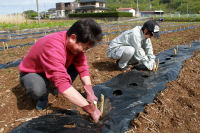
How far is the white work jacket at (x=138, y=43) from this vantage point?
120 inches

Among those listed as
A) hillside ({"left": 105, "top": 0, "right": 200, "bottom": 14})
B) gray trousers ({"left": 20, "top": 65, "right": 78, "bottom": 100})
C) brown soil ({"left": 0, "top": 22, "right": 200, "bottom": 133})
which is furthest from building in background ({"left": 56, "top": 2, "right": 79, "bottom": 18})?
gray trousers ({"left": 20, "top": 65, "right": 78, "bottom": 100})

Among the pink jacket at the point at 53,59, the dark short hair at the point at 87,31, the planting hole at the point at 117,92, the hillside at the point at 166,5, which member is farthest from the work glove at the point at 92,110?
the hillside at the point at 166,5

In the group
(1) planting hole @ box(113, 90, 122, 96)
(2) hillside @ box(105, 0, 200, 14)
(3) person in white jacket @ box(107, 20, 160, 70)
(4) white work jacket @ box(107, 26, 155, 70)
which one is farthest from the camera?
(2) hillside @ box(105, 0, 200, 14)

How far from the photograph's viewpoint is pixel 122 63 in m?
3.28

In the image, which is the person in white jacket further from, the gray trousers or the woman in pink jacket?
the gray trousers

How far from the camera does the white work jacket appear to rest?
3.06m

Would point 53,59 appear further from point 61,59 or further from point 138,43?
point 138,43

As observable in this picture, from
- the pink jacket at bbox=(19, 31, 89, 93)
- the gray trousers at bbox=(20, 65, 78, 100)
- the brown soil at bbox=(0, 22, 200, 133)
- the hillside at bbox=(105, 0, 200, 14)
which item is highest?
the hillside at bbox=(105, 0, 200, 14)

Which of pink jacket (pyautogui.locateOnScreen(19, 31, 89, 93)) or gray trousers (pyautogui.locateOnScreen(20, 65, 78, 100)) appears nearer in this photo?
pink jacket (pyautogui.locateOnScreen(19, 31, 89, 93))

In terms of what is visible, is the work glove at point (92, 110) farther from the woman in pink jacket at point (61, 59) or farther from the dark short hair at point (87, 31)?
the dark short hair at point (87, 31)

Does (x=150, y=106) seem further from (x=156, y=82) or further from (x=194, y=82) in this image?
(x=194, y=82)

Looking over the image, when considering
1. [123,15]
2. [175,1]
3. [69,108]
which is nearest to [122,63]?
[69,108]

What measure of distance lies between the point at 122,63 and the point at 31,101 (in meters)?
1.74

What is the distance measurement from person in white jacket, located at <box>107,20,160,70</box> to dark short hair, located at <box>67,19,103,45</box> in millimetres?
1656
